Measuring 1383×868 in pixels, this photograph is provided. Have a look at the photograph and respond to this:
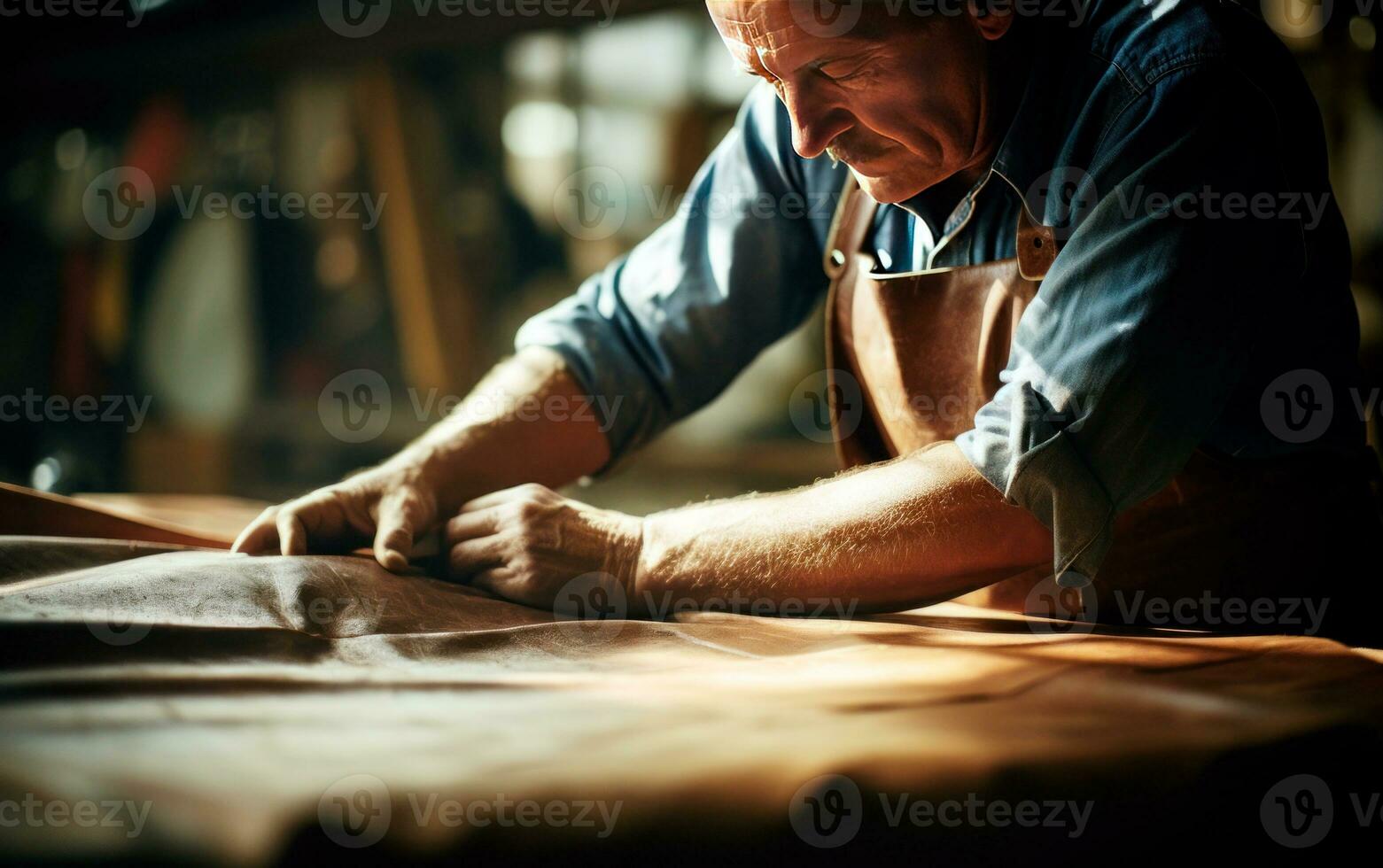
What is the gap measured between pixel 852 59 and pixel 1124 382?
0.43 metres

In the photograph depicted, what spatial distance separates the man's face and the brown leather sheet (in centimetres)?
52

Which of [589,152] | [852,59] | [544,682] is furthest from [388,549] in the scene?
[589,152]

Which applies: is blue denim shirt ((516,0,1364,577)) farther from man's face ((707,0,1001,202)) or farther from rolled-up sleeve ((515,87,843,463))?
rolled-up sleeve ((515,87,843,463))

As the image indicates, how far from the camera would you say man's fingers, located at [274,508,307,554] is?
112 centimetres

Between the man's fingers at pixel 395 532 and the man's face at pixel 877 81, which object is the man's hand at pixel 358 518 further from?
the man's face at pixel 877 81

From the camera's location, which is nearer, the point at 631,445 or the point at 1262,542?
the point at 1262,542

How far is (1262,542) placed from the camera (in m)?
1.13

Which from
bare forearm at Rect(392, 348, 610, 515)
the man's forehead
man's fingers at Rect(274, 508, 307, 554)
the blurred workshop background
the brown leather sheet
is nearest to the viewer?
the brown leather sheet

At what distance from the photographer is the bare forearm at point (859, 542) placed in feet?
3.13

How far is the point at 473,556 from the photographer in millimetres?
1129

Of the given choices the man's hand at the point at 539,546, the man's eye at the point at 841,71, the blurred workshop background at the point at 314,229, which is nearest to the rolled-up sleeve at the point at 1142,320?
the man's eye at the point at 841,71

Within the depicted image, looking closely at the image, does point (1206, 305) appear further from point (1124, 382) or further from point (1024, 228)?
point (1024, 228)

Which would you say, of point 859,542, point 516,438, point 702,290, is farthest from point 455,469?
point 859,542

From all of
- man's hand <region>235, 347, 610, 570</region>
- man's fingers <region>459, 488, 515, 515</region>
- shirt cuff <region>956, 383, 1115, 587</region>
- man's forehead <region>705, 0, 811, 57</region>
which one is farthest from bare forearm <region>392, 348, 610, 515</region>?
shirt cuff <region>956, 383, 1115, 587</region>
